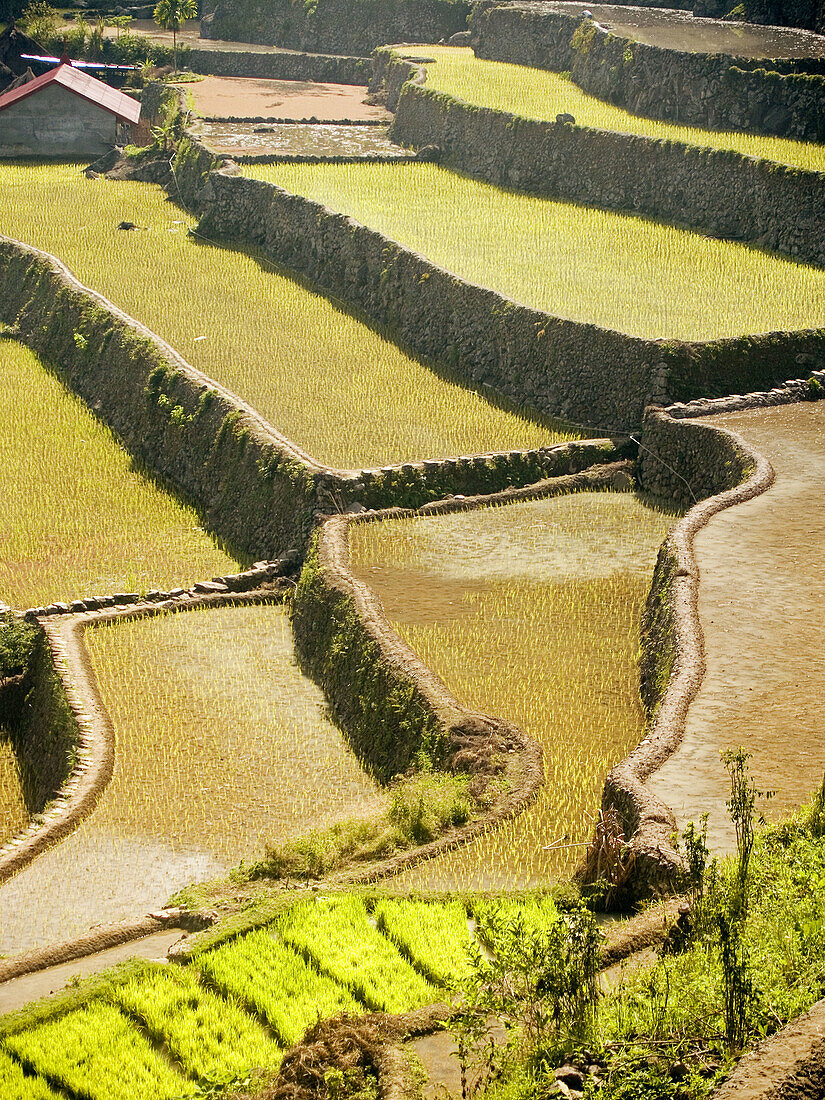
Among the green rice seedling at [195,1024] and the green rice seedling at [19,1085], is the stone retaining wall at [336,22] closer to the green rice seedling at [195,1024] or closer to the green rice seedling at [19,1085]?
the green rice seedling at [195,1024]

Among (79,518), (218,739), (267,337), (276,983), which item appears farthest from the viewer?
(267,337)

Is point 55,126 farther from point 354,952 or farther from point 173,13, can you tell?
point 354,952

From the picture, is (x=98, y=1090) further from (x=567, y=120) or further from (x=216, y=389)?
(x=567, y=120)

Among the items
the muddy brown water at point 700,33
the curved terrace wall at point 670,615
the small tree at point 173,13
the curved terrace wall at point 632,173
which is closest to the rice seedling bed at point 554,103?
the curved terrace wall at point 632,173

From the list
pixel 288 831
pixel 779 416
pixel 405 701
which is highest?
pixel 779 416

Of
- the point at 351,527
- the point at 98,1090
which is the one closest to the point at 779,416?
the point at 351,527

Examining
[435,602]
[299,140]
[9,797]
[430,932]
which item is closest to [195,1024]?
[430,932]
